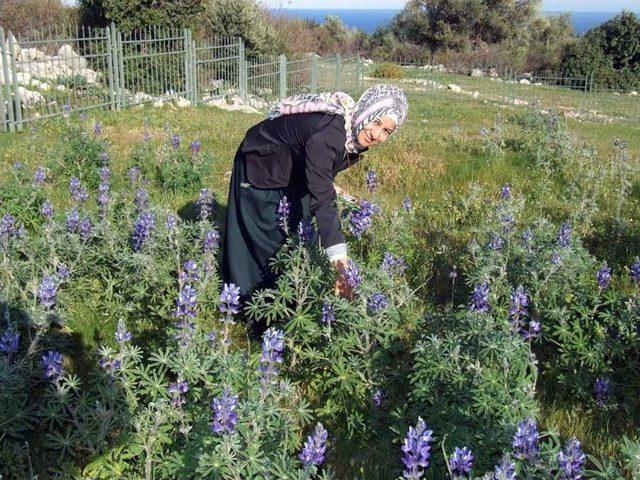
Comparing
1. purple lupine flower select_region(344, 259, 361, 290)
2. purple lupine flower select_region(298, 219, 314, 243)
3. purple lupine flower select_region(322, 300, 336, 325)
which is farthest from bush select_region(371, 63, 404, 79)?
purple lupine flower select_region(322, 300, 336, 325)

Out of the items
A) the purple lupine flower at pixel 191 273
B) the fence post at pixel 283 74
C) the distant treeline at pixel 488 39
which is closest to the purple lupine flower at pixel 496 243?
the purple lupine flower at pixel 191 273

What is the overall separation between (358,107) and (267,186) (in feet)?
2.29

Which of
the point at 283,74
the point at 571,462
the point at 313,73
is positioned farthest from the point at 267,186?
the point at 313,73

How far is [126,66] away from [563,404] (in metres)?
12.1

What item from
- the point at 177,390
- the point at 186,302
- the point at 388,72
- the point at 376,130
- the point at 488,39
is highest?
the point at 488,39

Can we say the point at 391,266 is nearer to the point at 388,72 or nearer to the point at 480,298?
the point at 480,298

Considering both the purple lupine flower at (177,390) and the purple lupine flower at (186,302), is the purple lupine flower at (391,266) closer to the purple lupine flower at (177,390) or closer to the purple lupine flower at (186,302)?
the purple lupine flower at (186,302)

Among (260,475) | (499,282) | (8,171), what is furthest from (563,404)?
(8,171)

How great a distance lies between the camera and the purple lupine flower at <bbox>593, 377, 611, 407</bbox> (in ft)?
9.47

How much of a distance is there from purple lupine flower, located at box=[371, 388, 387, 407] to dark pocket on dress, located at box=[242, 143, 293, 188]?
1324mm

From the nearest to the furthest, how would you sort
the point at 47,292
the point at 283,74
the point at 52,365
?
1. the point at 52,365
2. the point at 47,292
3. the point at 283,74

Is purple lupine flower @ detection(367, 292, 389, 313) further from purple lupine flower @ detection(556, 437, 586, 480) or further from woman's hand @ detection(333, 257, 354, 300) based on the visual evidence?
purple lupine flower @ detection(556, 437, 586, 480)

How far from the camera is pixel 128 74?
43.9ft

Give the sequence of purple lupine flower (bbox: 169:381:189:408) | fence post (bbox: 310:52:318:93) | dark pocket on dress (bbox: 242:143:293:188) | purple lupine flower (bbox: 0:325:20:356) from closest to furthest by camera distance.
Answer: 1. purple lupine flower (bbox: 169:381:189:408)
2. purple lupine flower (bbox: 0:325:20:356)
3. dark pocket on dress (bbox: 242:143:293:188)
4. fence post (bbox: 310:52:318:93)
